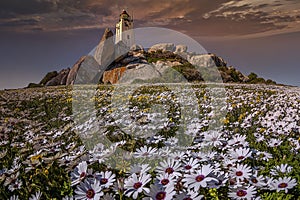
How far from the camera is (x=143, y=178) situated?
7.14 ft

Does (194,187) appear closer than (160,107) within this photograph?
Yes

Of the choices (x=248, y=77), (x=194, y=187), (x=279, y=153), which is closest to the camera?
(x=194, y=187)

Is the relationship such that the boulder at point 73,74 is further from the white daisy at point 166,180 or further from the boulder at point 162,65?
the white daisy at point 166,180

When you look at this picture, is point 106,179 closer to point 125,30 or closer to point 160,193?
point 160,193

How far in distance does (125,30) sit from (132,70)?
3285cm

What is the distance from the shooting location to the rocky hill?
28.7m

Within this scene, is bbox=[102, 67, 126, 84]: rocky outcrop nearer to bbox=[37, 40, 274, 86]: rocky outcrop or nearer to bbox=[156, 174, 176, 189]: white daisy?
bbox=[37, 40, 274, 86]: rocky outcrop

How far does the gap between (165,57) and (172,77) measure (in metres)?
13.0

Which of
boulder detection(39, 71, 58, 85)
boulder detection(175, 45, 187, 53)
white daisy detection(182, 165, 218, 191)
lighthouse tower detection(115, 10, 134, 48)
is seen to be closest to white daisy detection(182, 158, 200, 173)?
white daisy detection(182, 165, 218, 191)

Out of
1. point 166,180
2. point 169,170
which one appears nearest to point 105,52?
point 169,170

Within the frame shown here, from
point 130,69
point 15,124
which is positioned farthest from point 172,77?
point 15,124

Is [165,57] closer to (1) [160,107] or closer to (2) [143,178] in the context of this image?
(1) [160,107]

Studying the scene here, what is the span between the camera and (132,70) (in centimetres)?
2900

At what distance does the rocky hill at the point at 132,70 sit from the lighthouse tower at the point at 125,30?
50.0 ft
